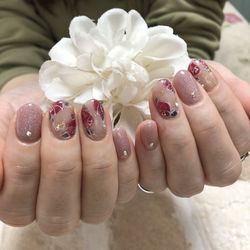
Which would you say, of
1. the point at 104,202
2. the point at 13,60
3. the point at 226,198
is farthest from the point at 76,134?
the point at 13,60

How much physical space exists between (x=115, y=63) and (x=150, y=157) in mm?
74

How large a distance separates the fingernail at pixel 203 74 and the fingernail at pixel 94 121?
0.08m

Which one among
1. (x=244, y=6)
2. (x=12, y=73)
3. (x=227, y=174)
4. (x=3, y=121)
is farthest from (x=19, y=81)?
(x=244, y=6)

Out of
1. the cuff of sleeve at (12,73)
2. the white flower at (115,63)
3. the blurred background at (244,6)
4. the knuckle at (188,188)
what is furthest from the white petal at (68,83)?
the blurred background at (244,6)

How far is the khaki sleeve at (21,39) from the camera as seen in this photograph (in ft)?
2.05

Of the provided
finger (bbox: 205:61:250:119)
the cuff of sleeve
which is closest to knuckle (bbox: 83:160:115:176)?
finger (bbox: 205:61:250:119)

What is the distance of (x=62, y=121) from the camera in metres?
0.35

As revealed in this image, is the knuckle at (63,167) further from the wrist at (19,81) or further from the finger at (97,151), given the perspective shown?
the wrist at (19,81)

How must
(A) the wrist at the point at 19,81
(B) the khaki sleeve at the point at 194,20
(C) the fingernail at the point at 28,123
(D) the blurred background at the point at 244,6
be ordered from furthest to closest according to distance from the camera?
(D) the blurred background at the point at 244,6
(B) the khaki sleeve at the point at 194,20
(A) the wrist at the point at 19,81
(C) the fingernail at the point at 28,123

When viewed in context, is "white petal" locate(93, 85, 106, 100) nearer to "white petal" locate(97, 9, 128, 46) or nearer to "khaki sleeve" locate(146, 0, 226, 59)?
"white petal" locate(97, 9, 128, 46)

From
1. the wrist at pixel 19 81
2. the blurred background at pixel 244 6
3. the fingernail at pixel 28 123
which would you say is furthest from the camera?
the blurred background at pixel 244 6

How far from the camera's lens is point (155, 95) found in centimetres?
37

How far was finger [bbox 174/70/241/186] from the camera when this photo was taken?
14.9 inches

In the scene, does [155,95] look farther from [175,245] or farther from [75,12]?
[75,12]
